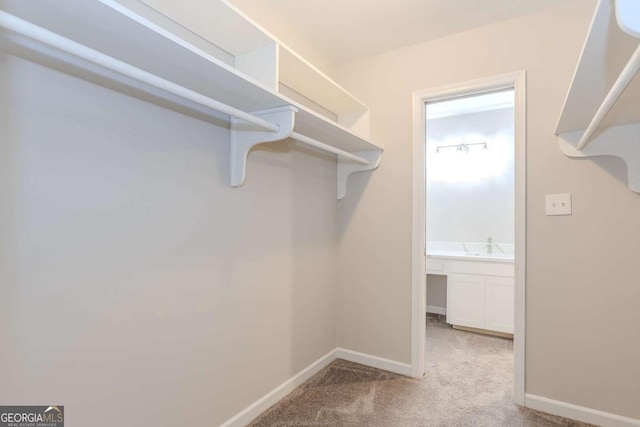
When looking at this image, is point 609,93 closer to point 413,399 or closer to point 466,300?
point 413,399

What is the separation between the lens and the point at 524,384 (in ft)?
6.56

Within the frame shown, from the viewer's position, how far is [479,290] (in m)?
3.27

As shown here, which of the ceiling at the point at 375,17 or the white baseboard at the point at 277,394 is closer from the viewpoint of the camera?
the white baseboard at the point at 277,394

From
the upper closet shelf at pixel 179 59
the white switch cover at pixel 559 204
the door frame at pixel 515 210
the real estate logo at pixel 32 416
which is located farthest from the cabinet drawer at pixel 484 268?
the real estate logo at pixel 32 416

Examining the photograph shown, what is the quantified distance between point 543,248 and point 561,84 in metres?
0.95

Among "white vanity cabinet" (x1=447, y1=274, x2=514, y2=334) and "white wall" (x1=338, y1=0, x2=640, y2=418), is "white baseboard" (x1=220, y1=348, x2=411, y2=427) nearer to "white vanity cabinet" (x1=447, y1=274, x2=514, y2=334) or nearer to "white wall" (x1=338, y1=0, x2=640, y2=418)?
"white wall" (x1=338, y1=0, x2=640, y2=418)

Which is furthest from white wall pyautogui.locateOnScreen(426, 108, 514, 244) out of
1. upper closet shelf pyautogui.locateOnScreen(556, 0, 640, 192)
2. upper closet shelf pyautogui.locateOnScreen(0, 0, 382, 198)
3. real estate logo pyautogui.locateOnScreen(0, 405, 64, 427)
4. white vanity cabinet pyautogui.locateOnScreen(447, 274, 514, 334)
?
real estate logo pyautogui.locateOnScreen(0, 405, 64, 427)

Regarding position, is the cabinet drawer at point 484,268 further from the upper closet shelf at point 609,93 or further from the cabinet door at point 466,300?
the upper closet shelf at point 609,93

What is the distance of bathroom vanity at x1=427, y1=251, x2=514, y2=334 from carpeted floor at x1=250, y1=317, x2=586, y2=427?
519 millimetres

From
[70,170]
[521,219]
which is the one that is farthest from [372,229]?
[70,170]

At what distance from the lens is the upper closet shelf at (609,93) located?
2.83 ft

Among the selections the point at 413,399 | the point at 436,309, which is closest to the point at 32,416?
the point at 413,399

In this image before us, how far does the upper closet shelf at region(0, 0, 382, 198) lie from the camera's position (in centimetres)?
89

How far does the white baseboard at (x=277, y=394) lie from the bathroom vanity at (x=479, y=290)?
1513mm
